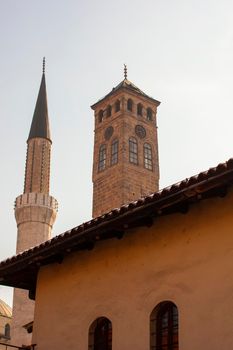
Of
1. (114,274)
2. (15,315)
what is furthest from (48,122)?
(114,274)

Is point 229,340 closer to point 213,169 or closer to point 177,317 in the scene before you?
point 177,317

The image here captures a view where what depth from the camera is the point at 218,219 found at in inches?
304

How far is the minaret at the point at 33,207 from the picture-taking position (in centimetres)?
3531

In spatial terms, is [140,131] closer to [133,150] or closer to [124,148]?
[133,150]

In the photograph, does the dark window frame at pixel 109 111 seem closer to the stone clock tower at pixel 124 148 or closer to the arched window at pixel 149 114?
the stone clock tower at pixel 124 148

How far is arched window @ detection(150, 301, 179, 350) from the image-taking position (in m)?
7.89

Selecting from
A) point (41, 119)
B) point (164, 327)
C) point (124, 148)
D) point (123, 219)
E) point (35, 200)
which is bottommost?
point (164, 327)

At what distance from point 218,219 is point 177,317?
1360 mm

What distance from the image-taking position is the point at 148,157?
1638 inches

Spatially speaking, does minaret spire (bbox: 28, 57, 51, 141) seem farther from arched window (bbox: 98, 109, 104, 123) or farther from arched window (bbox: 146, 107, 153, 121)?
arched window (bbox: 146, 107, 153, 121)

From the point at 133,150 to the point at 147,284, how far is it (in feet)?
107

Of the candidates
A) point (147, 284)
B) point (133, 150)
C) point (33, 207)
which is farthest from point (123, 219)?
point (133, 150)

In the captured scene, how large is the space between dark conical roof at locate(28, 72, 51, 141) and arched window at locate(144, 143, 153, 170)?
655 centimetres

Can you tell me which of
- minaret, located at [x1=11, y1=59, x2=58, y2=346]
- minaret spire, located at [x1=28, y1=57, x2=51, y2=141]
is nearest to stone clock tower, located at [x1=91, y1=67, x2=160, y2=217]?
minaret, located at [x1=11, y1=59, x2=58, y2=346]
